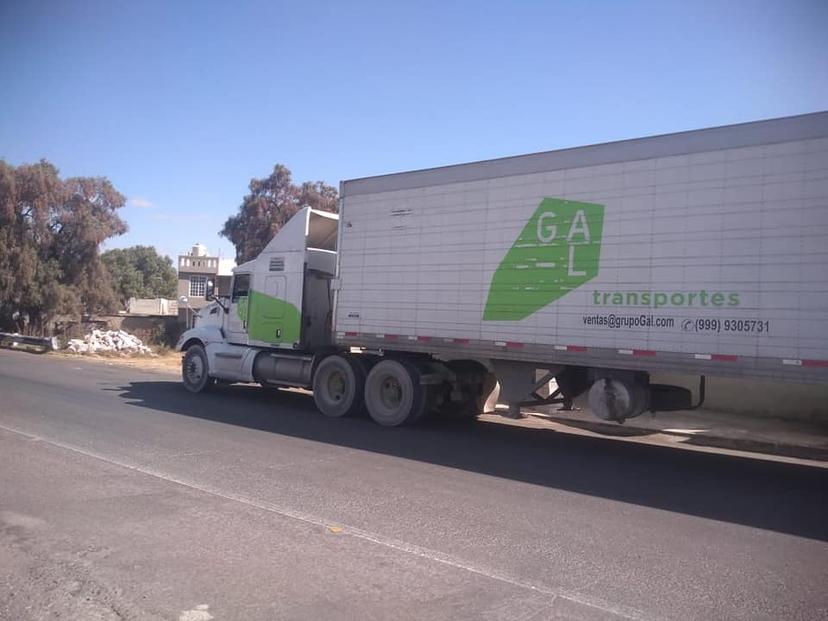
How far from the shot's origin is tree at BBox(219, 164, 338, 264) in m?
35.1

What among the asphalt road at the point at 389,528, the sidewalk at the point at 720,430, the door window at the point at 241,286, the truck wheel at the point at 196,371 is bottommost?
the asphalt road at the point at 389,528

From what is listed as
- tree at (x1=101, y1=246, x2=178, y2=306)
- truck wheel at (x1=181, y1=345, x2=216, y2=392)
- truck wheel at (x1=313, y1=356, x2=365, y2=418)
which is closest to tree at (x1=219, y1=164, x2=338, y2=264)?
truck wheel at (x1=181, y1=345, x2=216, y2=392)

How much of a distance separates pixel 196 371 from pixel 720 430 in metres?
11.1

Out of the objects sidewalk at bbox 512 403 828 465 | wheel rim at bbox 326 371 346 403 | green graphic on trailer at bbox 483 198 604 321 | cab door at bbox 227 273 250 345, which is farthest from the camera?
cab door at bbox 227 273 250 345

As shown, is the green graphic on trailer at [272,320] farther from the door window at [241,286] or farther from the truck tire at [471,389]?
the truck tire at [471,389]

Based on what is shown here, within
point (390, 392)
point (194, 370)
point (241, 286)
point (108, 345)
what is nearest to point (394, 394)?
point (390, 392)

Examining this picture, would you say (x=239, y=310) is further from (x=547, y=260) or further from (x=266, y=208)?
(x=266, y=208)

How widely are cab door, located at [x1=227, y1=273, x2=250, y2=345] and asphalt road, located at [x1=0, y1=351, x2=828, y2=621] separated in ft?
15.2

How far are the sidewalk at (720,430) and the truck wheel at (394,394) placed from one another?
88.7 inches

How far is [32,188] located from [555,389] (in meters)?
33.1

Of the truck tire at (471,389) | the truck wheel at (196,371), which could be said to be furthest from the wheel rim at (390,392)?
the truck wheel at (196,371)

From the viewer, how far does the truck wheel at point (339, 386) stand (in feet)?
40.8

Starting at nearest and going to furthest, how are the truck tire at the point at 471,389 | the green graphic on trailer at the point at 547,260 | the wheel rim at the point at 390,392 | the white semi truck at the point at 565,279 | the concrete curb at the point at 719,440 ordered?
the white semi truck at the point at 565,279 → the green graphic on trailer at the point at 547,260 → the concrete curb at the point at 719,440 → the wheel rim at the point at 390,392 → the truck tire at the point at 471,389

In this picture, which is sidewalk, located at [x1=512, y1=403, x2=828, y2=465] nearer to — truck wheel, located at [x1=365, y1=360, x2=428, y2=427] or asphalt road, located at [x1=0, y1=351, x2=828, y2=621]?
asphalt road, located at [x1=0, y1=351, x2=828, y2=621]
